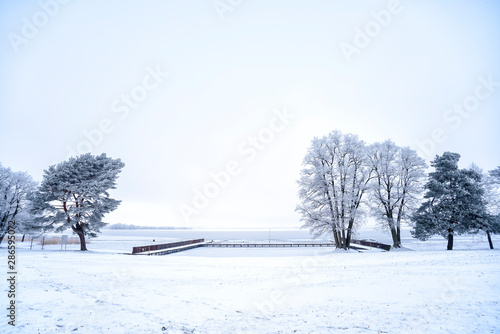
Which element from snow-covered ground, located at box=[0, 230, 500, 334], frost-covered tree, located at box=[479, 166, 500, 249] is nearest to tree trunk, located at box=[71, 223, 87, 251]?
snow-covered ground, located at box=[0, 230, 500, 334]

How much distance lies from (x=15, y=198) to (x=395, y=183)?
50.6 metres

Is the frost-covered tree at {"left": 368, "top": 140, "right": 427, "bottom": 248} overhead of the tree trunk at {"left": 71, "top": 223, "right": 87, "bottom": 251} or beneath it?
overhead

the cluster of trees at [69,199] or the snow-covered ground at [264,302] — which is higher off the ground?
the cluster of trees at [69,199]

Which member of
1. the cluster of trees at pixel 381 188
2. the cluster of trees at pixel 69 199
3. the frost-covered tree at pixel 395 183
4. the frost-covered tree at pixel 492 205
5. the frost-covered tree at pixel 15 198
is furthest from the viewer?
the frost-covered tree at pixel 395 183

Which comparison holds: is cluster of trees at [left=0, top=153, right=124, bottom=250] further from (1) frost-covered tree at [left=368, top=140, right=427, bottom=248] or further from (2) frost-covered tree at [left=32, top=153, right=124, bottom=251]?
(1) frost-covered tree at [left=368, top=140, right=427, bottom=248]

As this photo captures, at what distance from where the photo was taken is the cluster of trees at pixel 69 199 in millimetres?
32375

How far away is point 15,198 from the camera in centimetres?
3594

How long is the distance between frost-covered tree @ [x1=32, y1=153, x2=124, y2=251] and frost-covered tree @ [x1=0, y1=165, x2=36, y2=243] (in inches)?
99.6

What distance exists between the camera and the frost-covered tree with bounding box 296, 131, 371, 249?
33.0m

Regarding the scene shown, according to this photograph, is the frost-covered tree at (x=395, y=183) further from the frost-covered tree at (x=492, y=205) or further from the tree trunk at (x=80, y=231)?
the tree trunk at (x=80, y=231)

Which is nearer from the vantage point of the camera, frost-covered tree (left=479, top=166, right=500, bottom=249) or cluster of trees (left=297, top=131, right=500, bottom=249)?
frost-covered tree (left=479, top=166, right=500, bottom=249)

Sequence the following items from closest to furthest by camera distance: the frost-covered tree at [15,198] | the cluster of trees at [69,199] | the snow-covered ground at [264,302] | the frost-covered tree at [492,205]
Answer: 1. the snow-covered ground at [264,302]
2. the frost-covered tree at [492,205]
3. the cluster of trees at [69,199]
4. the frost-covered tree at [15,198]

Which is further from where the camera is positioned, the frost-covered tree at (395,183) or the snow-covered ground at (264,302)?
the frost-covered tree at (395,183)

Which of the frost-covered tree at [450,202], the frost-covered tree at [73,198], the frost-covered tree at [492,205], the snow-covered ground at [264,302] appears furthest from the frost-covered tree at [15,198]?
the frost-covered tree at [492,205]
